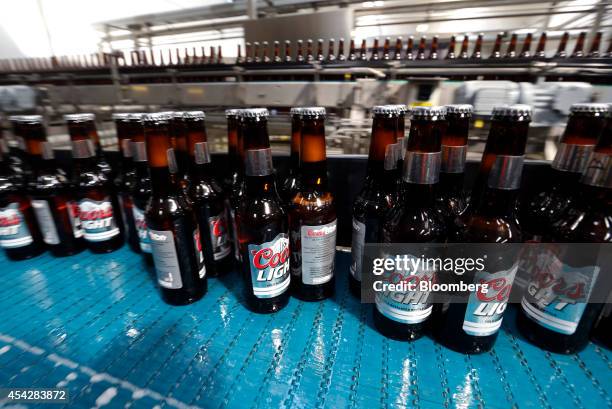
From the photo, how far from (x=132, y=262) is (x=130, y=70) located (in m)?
2.22

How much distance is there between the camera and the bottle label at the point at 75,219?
96 centimetres

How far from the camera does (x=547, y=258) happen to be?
1.85 ft

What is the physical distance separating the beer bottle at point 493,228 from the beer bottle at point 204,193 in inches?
23.7

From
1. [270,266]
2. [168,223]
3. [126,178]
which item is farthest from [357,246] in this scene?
[126,178]

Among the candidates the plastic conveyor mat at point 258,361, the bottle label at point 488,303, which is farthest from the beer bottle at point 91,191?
the bottle label at point 488,303

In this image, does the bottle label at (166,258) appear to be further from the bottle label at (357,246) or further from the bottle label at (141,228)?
the bottle label at (357,246)

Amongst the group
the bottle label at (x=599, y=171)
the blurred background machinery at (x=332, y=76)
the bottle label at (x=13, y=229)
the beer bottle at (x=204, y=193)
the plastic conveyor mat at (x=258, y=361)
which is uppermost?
the blurred background machinery at (x=332, y=76)

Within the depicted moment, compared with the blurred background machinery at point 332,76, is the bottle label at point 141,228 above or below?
below

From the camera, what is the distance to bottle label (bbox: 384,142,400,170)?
667 mm

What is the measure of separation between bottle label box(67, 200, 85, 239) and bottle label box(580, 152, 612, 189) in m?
1.33

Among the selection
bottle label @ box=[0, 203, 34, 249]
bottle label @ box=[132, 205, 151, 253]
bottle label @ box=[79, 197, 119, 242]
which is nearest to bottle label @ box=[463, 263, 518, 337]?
bottle label @ box=[132, 205, 151, 253]

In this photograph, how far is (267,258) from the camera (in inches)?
26.0

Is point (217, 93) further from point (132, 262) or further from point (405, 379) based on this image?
point (405, 379)

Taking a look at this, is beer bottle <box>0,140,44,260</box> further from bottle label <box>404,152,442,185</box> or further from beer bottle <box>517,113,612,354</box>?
beer bottle <box>517,113,612,354</box>
